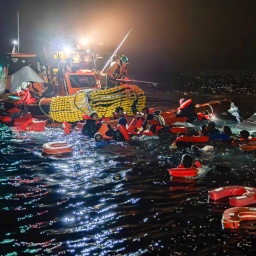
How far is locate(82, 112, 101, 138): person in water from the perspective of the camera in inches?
582

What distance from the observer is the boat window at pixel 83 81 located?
19.0 m

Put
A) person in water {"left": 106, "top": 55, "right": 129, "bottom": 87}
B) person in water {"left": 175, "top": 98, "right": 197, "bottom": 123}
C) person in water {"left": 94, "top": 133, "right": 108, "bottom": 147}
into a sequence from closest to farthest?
person in water {"left": 94, "top": 133, "right": 108, "bottom": 147} < person in water {"left": 175, "top": 98, "right": 197, "bottom": 123} < person in water {"left": 106, "top": 55, "right": 129, "bottom": 87}

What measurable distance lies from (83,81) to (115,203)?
462 inches

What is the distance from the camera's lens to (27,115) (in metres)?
17.9

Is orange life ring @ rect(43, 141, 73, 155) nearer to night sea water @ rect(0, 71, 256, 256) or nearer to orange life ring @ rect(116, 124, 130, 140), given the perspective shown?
night sea water @ rect(0, 71, 256, 256)

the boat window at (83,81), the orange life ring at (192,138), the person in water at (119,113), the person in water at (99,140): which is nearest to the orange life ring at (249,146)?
the orange life ring at (192,138)

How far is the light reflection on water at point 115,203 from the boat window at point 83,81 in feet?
21.5

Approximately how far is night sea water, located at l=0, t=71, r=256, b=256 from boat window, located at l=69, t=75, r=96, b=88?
6166mm

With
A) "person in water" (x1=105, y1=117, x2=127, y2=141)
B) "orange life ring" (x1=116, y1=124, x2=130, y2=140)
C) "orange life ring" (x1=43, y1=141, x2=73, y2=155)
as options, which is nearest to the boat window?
"person in water" (x1=105, y1=117, x2=127, y2=141)

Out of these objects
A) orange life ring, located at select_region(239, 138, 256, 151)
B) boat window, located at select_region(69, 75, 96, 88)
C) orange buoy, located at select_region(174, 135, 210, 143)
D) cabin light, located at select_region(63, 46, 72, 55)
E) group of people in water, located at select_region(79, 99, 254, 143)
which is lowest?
orange life ring, located at select_region(239, 138, 256, 151)

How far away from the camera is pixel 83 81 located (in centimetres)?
1920

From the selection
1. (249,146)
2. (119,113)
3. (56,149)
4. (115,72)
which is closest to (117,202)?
(56,149)

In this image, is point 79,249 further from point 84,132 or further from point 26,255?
point 84,132

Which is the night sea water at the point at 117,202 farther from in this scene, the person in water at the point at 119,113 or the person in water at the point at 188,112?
the person in water at the point at 188,112
